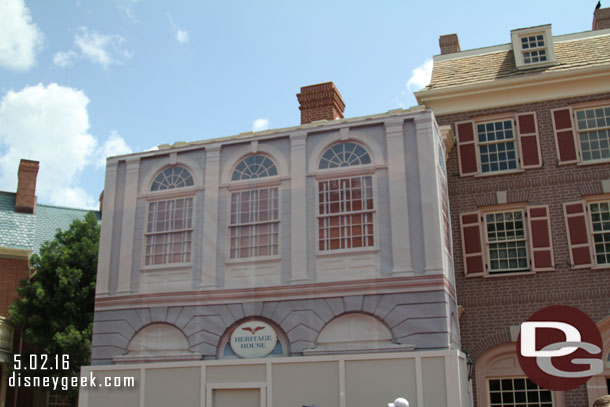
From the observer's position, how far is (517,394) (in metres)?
15.9

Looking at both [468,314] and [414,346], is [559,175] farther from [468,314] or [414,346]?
[414,346]

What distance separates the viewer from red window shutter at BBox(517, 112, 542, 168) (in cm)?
1722

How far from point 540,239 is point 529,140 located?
2741 millimetres

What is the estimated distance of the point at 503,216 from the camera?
1714 cm

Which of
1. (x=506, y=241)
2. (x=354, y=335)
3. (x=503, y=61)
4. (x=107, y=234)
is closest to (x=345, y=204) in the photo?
(x=354, y=335)

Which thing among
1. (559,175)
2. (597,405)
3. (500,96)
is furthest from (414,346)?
(597,405)

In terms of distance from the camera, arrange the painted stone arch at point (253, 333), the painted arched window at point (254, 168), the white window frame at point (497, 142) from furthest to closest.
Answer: the white window frame at point (497, 142) < the painted arched window at point (254, 168) < the painted stone arch at point (253, 333)

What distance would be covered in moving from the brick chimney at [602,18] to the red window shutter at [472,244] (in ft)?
27.0

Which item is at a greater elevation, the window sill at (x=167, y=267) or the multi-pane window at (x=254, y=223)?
the multi-pane window at (x=254, y=223)

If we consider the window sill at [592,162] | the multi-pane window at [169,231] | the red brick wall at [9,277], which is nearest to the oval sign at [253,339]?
Answer: the multi-pane window at [169,231]

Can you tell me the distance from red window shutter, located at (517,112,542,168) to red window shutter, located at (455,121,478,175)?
1231 millimetres

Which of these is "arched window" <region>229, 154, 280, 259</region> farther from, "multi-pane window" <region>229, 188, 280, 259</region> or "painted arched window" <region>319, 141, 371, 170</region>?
"painted arched window" <region>319, 141, 371, 170</region>

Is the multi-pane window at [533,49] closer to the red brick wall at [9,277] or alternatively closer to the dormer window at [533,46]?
the dormer window at [533,46]

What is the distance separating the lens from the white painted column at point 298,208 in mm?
15324
